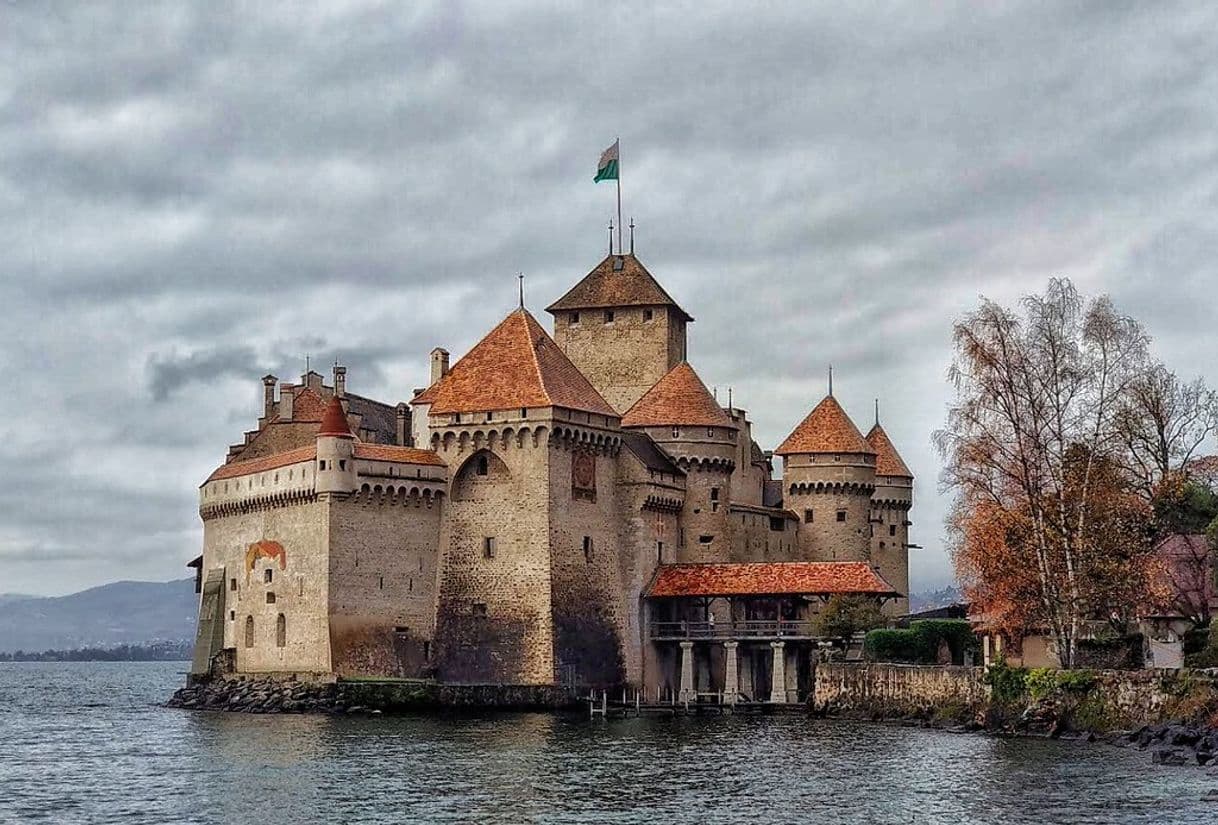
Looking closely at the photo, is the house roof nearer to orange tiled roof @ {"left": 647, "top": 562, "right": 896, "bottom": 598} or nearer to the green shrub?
orange tiled roof @ {"left": 647, "top": 562, "right": 896, "bottom": 598}

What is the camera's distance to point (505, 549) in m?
65.3

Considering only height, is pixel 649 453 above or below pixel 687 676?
above

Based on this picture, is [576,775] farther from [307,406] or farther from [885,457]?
→ [885,457]

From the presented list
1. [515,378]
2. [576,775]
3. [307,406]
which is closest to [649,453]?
[515,378]

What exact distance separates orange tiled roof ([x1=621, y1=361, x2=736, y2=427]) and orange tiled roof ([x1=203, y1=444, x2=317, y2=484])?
1332 centimetres

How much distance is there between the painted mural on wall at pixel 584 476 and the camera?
66250 mm

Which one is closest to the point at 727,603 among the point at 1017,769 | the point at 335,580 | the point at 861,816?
the point at 335,580

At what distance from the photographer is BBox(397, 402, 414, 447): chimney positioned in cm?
7488

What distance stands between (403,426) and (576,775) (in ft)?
115

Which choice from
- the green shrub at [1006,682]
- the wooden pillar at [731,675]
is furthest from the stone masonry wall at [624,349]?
the green shrub at [1006,682]

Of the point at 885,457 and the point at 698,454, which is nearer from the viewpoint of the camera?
the point at 698,454

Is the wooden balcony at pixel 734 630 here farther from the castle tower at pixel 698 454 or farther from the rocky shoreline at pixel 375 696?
the rocky shoreline at pixel 375 696

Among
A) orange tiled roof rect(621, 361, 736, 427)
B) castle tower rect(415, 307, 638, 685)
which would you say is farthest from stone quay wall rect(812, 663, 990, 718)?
orange tiled roof rect(621, 361, 736, 427)

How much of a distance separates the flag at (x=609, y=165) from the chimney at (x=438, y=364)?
14278 mm
